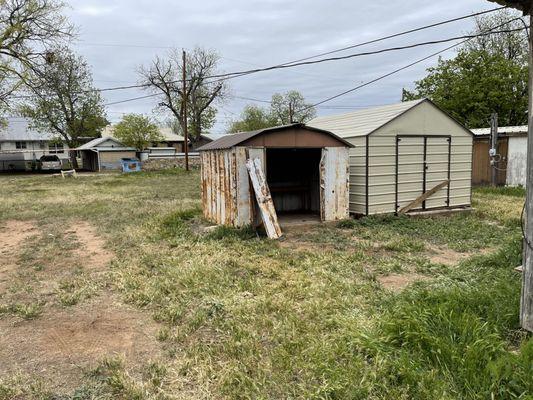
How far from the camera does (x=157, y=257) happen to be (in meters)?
6.51

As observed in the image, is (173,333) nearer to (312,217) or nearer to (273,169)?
(312,217)

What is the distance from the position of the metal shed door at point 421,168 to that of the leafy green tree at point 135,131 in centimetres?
3028

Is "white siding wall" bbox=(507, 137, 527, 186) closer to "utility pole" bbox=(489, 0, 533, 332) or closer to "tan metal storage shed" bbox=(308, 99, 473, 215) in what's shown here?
"tan metal storage shed" bbox=(308, 99, 473, 215)

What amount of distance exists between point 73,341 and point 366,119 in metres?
8.61

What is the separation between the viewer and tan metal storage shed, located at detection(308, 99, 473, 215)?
30.5 ft

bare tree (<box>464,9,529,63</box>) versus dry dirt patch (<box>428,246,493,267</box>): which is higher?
bare tree (<box>464,9,529,63</box>)

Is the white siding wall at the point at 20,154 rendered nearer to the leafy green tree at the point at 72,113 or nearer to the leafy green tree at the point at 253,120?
the leafy green tree at the point at 72,113

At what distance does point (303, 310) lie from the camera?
4.10 metres

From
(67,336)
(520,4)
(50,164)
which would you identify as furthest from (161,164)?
(520,4)

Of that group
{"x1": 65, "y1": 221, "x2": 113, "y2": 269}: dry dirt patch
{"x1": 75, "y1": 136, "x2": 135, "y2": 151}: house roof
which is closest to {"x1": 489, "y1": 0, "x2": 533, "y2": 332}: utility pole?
{"x1": 65, "y1": 221, "x2": 113, "y2": 269}: dry dirt patch

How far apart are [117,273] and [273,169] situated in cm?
595

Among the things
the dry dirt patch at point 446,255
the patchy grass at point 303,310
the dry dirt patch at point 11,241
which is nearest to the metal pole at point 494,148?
the patchy grass at point 303,310

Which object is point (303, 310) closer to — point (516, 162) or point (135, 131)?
point (516, 162)

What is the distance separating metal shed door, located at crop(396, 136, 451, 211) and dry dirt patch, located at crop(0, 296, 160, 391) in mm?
7310
